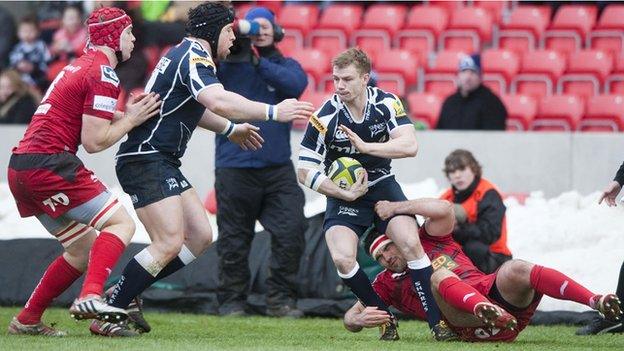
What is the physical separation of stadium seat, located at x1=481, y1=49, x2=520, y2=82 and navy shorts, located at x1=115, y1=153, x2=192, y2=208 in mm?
7268

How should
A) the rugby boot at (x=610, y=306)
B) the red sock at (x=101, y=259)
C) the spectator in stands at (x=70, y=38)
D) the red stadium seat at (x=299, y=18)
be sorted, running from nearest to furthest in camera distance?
1. the rugby boot at (x=610, y=306)
2. the red sock at (x=101, y=259)
3. the spectator in stands at (x=70, y=38)
4. the red stadium seat at (x=299, y=18)

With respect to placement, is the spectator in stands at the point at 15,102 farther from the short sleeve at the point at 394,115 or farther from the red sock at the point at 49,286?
the short sleeve at the point at 394,115

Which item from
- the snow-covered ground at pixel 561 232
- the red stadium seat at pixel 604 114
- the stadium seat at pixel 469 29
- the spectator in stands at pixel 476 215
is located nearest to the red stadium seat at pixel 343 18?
the stadium seat at pixel 469 29

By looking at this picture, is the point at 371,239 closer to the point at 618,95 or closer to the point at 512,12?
the point at 618,95

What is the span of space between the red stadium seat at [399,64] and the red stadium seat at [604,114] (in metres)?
2.13

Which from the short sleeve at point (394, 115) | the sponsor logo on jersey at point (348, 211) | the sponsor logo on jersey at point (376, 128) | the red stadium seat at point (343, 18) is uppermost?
the red stadium seat at point (343, 18)

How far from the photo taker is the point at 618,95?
1341 centimetres

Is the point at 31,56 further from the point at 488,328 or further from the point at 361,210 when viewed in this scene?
the point at 488,328

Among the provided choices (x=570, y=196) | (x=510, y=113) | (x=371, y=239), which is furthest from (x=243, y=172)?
(x=510, y=113)

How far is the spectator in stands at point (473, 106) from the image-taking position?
1232cm

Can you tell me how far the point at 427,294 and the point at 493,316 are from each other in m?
0.78

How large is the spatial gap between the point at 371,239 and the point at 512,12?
737cm

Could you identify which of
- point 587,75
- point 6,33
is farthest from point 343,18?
point 6,33

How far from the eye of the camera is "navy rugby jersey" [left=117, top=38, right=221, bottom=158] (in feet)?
25.1
